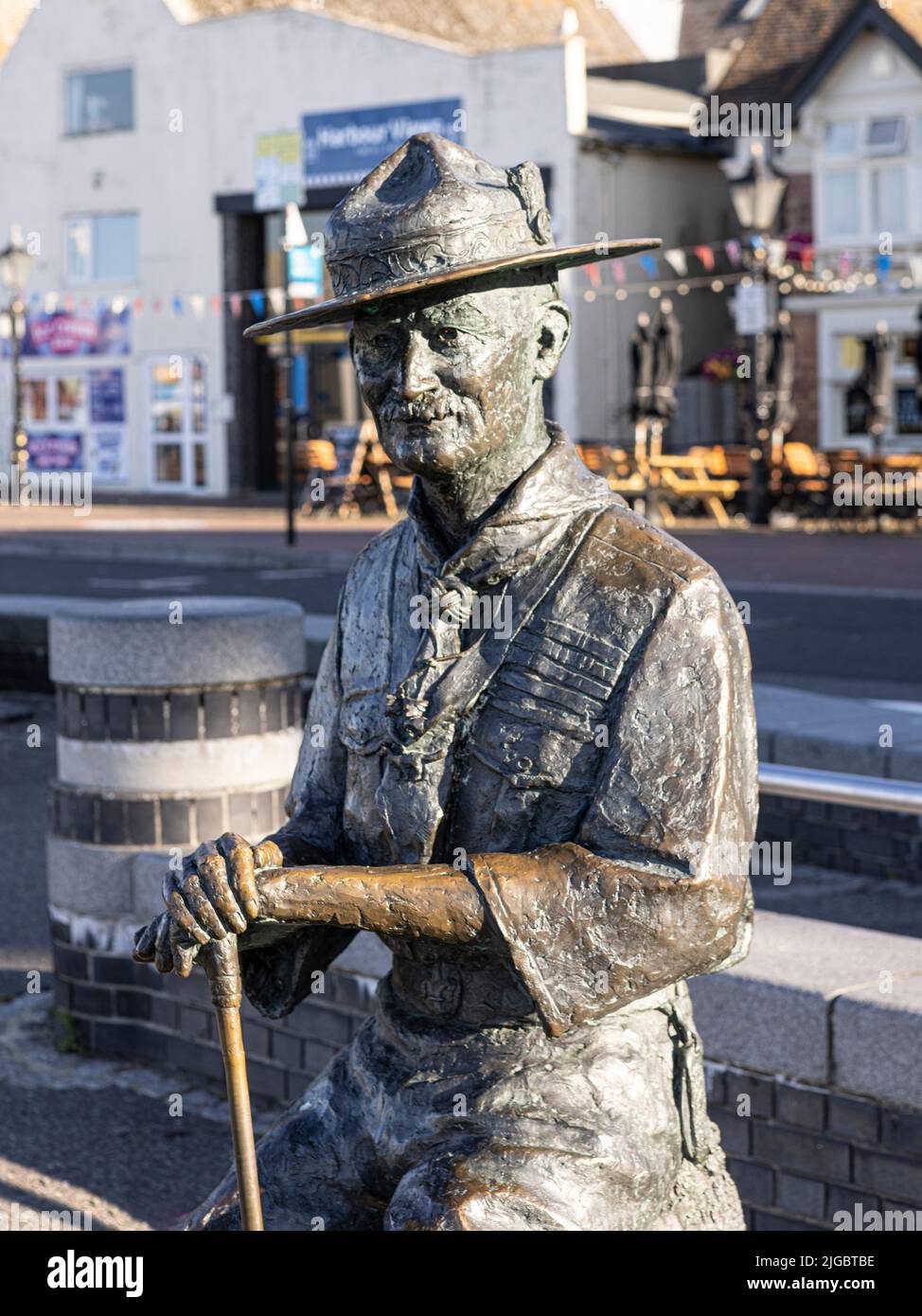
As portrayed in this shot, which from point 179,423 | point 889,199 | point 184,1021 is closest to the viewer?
point 184,1021

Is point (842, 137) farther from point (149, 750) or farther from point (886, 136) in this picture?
point (149, 750)

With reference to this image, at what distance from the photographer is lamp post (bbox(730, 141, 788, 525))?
21.5 metres

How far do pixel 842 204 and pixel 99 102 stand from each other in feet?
45.4

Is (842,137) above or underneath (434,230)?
above

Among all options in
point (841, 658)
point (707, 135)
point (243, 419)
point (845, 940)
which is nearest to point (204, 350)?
point (243, 419)

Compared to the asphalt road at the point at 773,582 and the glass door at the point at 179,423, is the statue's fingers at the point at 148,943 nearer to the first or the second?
the asphalt road at the point at 773,582

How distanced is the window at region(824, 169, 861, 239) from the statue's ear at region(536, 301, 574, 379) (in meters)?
29.7

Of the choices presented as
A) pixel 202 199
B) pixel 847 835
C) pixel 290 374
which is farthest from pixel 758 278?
pixel 847 835

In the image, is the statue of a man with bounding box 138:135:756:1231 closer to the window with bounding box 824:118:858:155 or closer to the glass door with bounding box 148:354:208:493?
the window with bounding box 824:118:858:155

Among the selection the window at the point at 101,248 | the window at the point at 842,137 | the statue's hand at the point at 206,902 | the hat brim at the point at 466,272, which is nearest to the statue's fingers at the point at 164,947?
the statue's hand at the point at 206,902

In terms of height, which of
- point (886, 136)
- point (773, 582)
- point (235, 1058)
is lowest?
point (773, 582)

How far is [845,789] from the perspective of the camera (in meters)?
4.72
